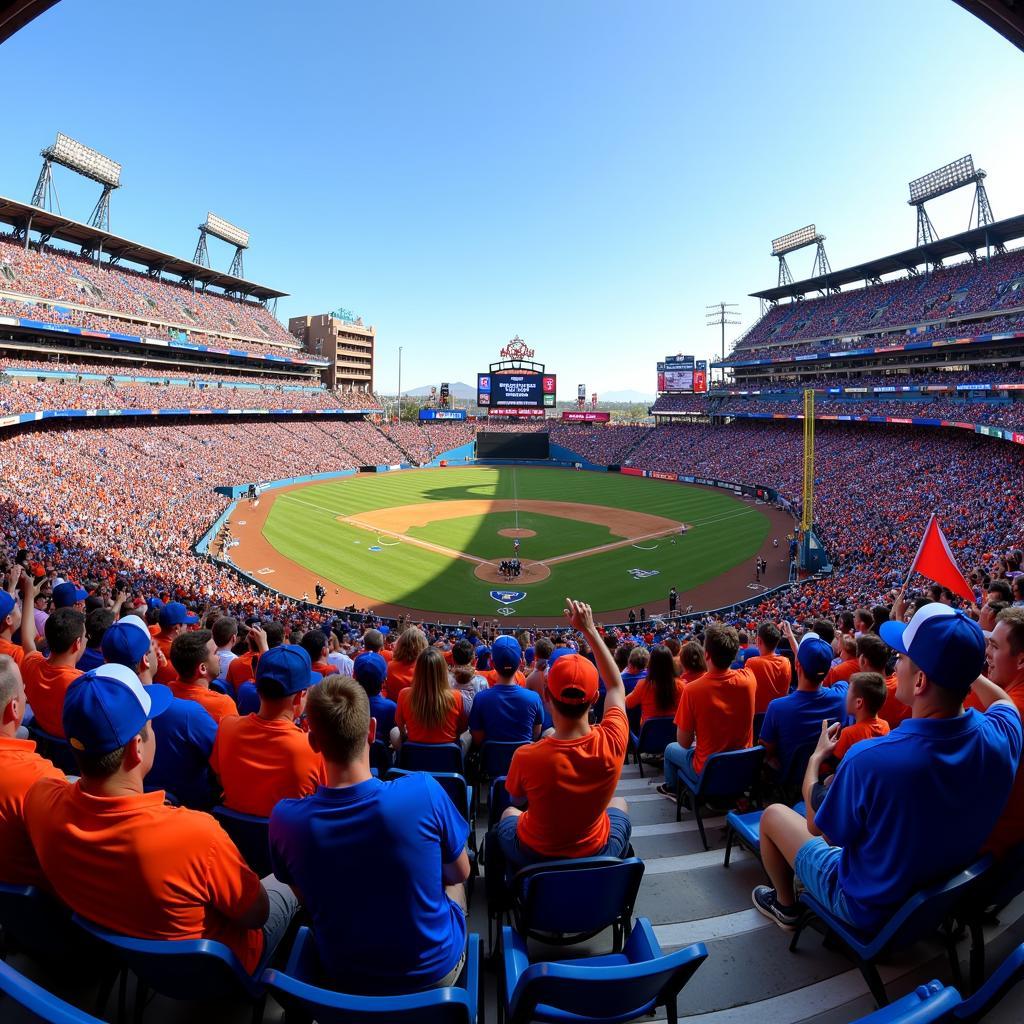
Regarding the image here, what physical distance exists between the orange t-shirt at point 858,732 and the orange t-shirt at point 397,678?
16.4 ft

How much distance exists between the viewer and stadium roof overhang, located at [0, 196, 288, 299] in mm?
59812

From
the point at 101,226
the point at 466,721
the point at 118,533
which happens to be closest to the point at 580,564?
the point at 118,533

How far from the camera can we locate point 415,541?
130 feet

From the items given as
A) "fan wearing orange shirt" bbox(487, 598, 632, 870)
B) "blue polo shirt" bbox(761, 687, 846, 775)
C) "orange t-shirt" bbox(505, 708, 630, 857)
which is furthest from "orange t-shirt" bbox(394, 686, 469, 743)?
"blue polo shirt" bbox(761, 687, 846, 775)

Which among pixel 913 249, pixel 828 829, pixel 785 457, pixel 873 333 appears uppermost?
pixel 913 249

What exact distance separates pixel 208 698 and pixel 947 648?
5.63m

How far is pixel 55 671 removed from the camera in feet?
18.4

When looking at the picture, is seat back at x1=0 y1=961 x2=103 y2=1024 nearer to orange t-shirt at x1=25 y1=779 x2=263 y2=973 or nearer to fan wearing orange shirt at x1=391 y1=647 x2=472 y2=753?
orange t-shirt at x1=25 y1=779 x2=263 y2=973

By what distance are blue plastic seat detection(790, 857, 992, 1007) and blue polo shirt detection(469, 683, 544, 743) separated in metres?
3.13

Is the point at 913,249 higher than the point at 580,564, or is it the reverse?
the point at 913,249

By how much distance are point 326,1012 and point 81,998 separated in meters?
1.99

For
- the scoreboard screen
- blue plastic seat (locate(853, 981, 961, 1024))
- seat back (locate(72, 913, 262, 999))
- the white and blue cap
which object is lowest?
seat back (locate(72, 913, 262, 999))

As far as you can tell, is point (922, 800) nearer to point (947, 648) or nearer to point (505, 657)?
point (947, 648)

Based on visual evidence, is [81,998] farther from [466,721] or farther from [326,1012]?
[466,721]
